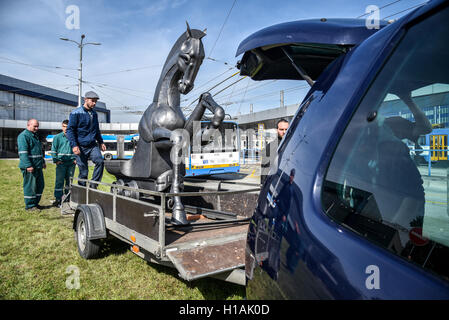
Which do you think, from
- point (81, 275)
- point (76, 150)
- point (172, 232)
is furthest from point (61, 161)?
point (172, 232)

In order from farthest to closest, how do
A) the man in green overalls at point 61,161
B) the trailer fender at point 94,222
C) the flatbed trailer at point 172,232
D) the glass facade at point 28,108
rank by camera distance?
the glass facade at point 28,108 < the man in green overalls at point 61,161 < the trailer fender at point 94,222 < the flatbed trailer at point 172,232

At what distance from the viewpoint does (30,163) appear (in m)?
5.92

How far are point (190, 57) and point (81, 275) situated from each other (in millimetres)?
2884

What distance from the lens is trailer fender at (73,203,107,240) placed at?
305 centimetres

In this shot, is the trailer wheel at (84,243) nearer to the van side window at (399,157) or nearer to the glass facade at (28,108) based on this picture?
the van side window at (399,157)

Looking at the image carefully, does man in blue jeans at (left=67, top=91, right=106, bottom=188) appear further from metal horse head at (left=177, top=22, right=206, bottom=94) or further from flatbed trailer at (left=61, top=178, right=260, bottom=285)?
metal horse head at (left=177, top=22, right=206, bottom=94)

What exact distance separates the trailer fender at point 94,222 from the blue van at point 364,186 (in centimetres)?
249

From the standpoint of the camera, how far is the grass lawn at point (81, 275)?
8.49ft

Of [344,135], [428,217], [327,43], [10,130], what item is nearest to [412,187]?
[428,217]

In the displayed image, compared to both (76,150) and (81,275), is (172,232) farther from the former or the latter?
(76,150)
